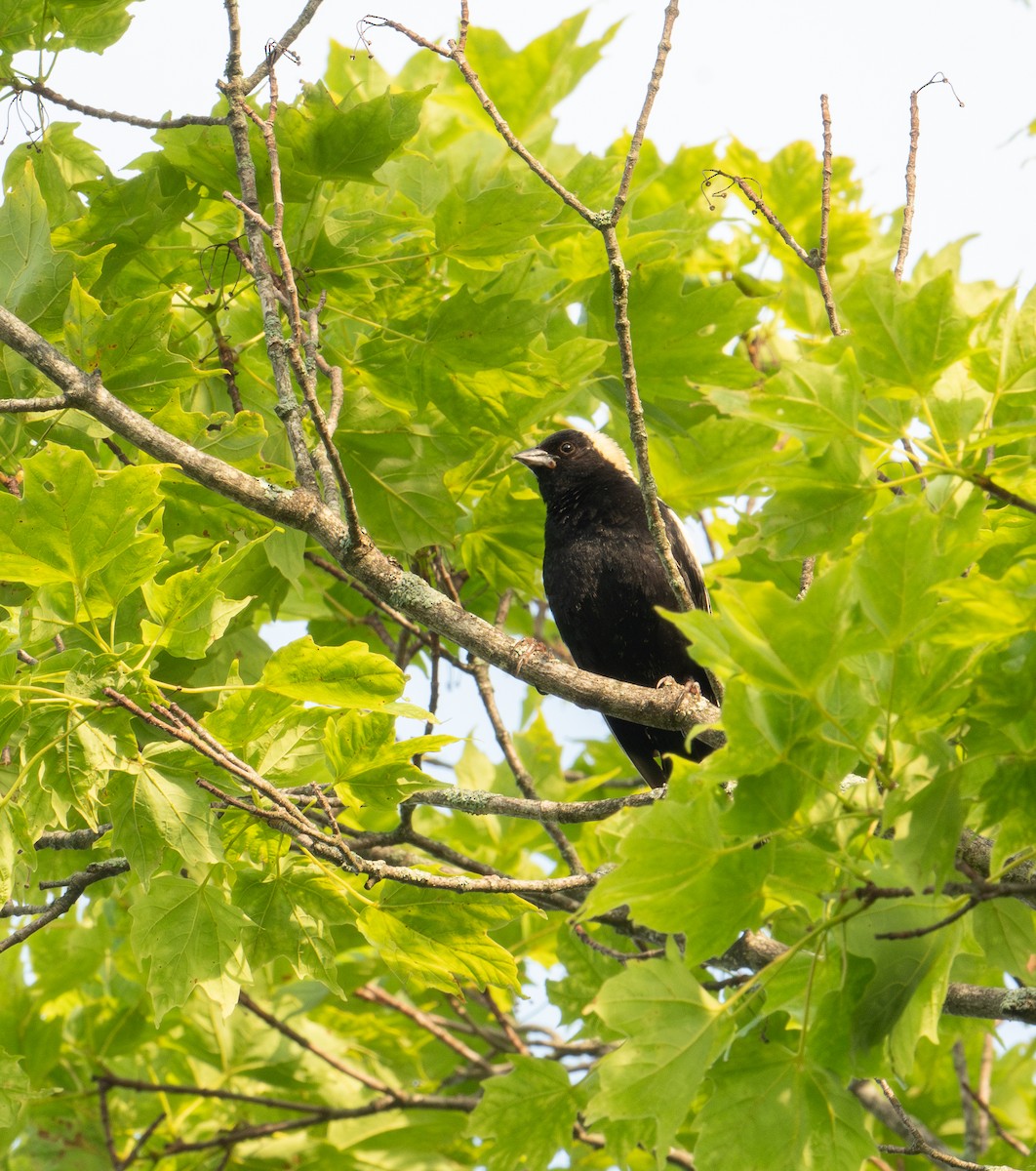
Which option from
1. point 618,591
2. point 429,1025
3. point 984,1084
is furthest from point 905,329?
point 984,1084

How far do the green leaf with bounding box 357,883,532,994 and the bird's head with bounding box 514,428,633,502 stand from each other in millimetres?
2528

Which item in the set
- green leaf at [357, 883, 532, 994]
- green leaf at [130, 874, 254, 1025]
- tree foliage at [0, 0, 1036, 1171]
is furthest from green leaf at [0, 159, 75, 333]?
green leaf at [357, 883, 532, 994]

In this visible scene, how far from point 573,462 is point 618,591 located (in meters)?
0.84

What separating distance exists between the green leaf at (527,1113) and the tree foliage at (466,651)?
0.01 m

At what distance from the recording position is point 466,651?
122 inches

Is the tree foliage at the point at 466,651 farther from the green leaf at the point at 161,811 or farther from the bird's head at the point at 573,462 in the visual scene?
the bird's head at the point at 573,462

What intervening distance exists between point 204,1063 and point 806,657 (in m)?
3.96

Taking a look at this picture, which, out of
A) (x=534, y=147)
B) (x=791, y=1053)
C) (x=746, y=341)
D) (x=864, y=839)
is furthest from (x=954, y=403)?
(x=746, y=341)

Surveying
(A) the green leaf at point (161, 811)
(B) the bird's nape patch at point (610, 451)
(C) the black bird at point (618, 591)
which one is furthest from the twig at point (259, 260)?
(B) the bird's nape patch at point (610, 451)

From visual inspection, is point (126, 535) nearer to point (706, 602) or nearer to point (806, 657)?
point (806, 657)

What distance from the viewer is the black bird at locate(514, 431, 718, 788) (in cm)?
464

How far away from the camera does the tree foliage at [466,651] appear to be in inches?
74.0

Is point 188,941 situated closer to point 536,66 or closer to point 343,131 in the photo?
point 343,131

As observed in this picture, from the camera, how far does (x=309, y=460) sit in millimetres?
2873
